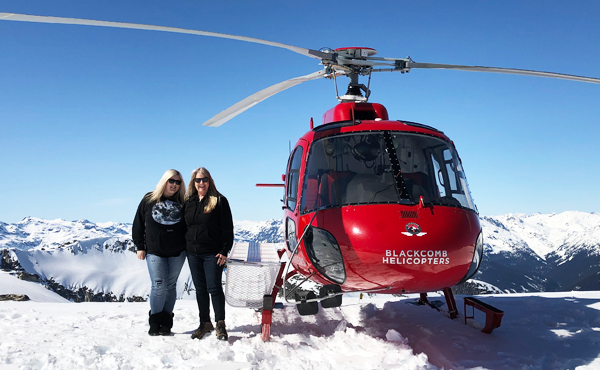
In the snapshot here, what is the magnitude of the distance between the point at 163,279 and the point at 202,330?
87 cm

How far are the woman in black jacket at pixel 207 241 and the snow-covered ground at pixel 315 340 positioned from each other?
44cm

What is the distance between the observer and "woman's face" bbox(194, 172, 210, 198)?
568 cm

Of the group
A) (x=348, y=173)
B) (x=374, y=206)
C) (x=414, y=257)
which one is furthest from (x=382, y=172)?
(x=414, y=257)

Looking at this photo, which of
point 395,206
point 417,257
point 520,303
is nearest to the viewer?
point 417,257

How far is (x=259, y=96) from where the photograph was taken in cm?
695

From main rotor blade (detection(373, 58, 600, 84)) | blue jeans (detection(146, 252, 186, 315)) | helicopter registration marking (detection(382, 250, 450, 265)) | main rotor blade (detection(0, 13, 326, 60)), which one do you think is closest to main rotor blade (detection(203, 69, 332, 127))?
main rotor blade (detection(0, 13, 326, 60))

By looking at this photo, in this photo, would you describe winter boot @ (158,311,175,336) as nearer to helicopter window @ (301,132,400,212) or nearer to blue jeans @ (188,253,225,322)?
blue jeans @ (188,253,225,322)

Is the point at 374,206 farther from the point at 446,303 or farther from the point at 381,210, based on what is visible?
the point at 446,303

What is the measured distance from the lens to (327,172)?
18.1 ft

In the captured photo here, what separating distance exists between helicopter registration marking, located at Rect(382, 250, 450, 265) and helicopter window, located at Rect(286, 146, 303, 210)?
1795mm

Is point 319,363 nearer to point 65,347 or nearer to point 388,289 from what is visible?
point 388,289

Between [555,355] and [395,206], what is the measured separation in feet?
8.70

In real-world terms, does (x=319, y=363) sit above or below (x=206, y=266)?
below

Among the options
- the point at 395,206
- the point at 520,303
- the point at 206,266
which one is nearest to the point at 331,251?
the point at 395,206
